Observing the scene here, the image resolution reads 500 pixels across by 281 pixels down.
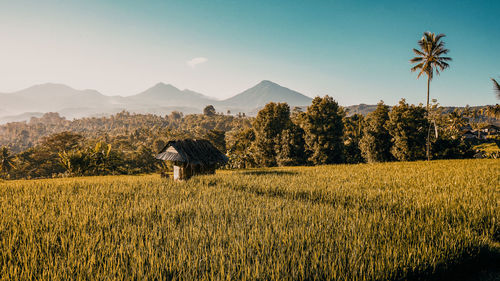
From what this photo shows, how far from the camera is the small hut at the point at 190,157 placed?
14445mm

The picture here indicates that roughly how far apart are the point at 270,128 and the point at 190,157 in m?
19.1

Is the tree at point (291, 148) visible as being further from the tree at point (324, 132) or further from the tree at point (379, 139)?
the tree at point (379, 139)

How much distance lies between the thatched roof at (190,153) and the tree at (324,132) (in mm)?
16439

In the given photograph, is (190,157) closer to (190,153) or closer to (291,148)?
(190,153)

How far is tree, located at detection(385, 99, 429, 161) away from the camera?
24.7 meters

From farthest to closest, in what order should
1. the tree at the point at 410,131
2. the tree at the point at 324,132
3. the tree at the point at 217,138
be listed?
the tree at the point at 217,138, the tree at the point at 324,132, the tree at the point at 410,131

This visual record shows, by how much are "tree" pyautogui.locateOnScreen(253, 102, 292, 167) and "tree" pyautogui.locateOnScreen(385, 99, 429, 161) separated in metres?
13.4

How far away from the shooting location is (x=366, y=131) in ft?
90.2

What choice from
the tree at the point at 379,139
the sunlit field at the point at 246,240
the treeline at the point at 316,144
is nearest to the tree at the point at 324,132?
the treeline at the point at 316,144

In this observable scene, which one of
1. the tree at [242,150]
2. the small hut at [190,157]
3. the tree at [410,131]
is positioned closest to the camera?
the small hut at [190,157]

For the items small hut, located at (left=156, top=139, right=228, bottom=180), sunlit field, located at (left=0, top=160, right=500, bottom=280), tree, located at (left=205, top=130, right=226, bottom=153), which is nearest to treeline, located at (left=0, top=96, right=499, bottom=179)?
tree, located at (left=205, top=130, right=226, bottom=153)

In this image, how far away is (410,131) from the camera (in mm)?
24828

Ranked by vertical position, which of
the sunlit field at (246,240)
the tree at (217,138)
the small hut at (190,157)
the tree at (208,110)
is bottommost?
the sunlit field at (246,240)

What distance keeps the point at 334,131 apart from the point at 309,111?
417 centimetres
